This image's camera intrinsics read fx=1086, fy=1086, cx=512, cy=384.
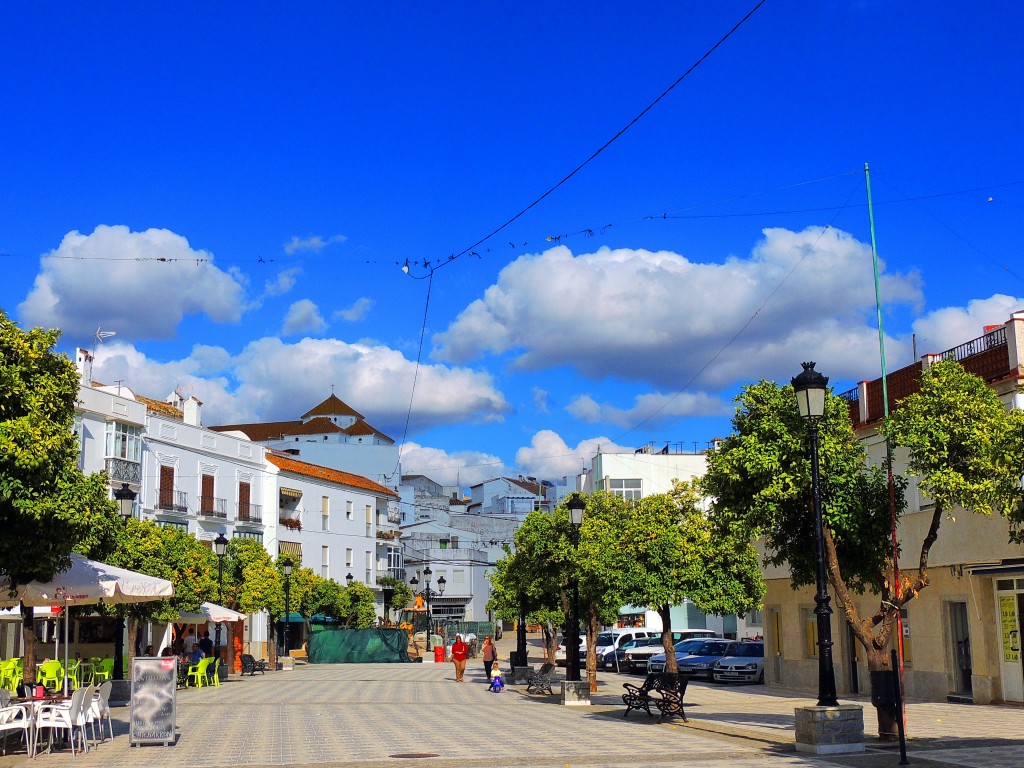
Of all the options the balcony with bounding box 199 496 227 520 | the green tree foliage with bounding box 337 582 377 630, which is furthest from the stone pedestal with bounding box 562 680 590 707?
the green tree foliage with bounding box 337 582 377 630

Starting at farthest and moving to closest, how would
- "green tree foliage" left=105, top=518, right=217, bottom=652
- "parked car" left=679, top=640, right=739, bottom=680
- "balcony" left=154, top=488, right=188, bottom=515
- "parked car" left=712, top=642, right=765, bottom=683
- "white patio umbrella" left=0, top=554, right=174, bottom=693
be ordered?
"balcony" left=154, top=488, right=188, bottom=515
"parked car" left=679, top=640, right=739, bottom=680
"parked car" left=712, top=642, right=765, bottom=683
"green tree foliage" left=105, top=518, right=217, bottom=652
"white patio umbrella" left=0, top=554, right=174, bottom=693

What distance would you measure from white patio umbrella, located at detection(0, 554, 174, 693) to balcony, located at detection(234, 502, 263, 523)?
4030 centimetres

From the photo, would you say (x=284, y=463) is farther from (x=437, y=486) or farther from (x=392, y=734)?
(x=437, y=486)

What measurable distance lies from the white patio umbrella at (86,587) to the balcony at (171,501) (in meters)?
33.7

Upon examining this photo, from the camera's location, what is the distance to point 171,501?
173 feet

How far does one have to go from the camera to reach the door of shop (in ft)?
69.8

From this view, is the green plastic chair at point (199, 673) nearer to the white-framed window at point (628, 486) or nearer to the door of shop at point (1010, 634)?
the door of shop at point (1010, 634)

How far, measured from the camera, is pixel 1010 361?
74.1ft

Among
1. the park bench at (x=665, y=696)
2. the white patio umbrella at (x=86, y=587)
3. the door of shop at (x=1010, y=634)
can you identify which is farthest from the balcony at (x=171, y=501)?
the door of shop at (x=1010, y=634)

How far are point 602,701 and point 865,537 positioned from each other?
10.4 meters

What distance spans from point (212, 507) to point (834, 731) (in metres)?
46.1

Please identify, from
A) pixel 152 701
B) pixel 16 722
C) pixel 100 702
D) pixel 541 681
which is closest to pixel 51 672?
pixel 100 702

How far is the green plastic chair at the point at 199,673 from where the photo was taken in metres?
34.1

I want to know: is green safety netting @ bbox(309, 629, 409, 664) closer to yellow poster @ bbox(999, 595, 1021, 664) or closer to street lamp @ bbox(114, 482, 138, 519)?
street lamp @ bbox(114, 482, 138, 519)
